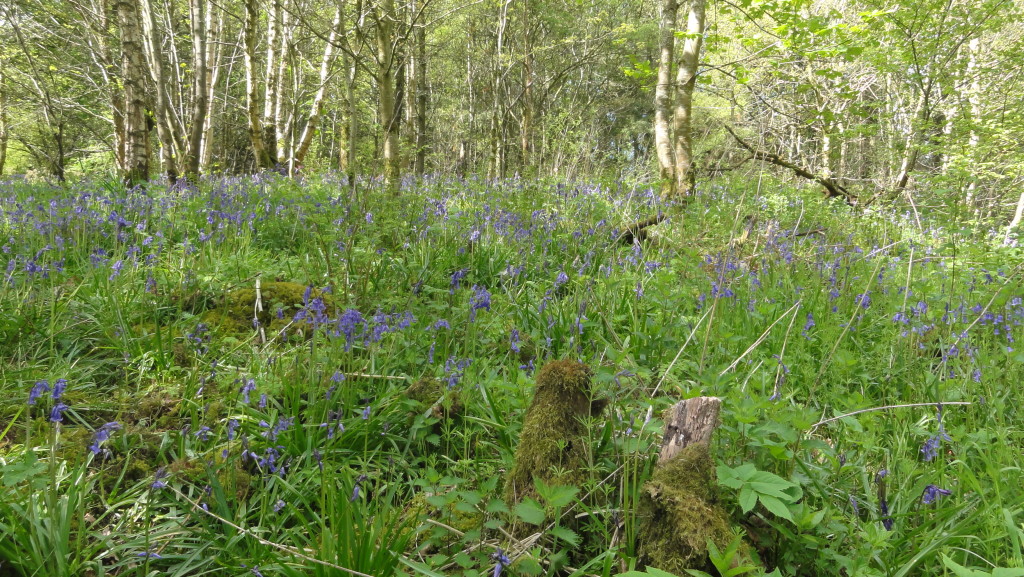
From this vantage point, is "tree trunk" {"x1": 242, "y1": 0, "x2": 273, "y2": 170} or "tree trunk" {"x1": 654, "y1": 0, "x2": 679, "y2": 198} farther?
"tree trunk" {"x1": 242, "y1": 0, "x2": 273, "y2": 170}

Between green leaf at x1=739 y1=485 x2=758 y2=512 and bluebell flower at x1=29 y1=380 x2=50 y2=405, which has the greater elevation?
bluebell flower at x1=29 y1=380 x2=50 y2=405

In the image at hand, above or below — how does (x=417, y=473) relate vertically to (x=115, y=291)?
below

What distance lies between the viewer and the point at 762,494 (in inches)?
52.2

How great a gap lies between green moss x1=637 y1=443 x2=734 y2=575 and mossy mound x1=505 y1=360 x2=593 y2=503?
271mm

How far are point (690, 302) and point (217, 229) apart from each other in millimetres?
3458

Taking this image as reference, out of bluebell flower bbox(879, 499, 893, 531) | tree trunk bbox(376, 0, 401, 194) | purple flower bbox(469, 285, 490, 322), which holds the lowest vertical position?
bluebell flower bbox(879, 499, 893, 531)

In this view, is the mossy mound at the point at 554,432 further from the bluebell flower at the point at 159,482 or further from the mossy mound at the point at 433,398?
the bluebell flower at the point at 159,482

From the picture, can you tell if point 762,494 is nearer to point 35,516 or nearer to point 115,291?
point 35,516

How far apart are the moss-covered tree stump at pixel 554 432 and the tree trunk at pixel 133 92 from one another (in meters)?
6.39

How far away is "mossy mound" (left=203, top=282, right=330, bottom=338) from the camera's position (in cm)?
290

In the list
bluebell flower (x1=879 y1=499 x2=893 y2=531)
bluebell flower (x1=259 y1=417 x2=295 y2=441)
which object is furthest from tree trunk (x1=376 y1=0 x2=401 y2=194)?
bluebell flower (x1=879 y1=499 x2=893 y2=531)

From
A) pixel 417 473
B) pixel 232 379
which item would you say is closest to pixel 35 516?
pixel 232 379

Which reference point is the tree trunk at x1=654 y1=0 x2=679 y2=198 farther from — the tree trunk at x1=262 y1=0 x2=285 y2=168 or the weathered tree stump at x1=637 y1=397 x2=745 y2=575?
the tree trunk at x1=262 y1=0 x2=285 y2=168

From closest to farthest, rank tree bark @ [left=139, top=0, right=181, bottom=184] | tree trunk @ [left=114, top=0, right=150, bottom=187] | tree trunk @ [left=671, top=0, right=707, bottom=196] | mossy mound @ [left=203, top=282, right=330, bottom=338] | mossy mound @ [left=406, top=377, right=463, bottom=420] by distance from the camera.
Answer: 1. mossy mound @ [left=406, top=377, right=463, bottom=420]
2. mossy mound @ [left=203, top=282, right=330, bottom=338]
3. tree trunk @ [left=114, top=0, right=150, bottom=187]
4. tree trunk @ [left=671, top=0, right=707, bottom=196]
5. tree bark @ [left=139, top=0, right=181, bottom=184]
